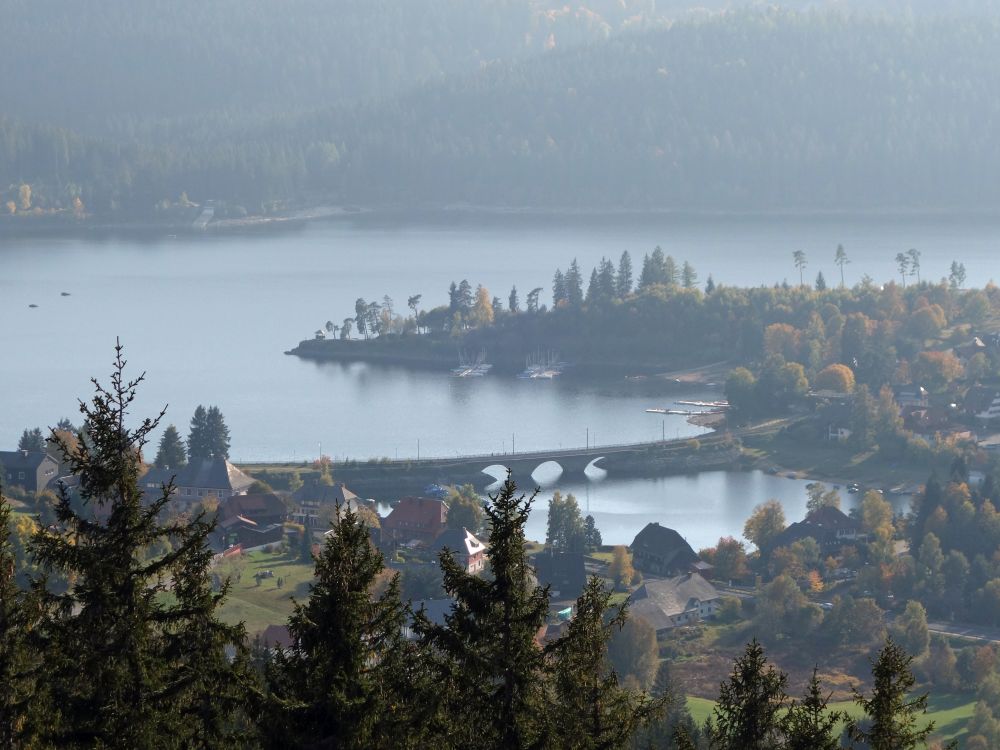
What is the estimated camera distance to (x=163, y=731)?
426cm

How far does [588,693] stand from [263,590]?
13.8 meters

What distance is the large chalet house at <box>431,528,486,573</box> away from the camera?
20.0 meters

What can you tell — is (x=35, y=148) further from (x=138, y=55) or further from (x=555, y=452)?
(x=555, y=452)

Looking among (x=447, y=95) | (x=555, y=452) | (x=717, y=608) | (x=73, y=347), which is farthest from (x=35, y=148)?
(x=717, y=608)

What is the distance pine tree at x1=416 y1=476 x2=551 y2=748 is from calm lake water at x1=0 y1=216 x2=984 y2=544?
18.7 meters

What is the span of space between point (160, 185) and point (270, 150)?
10.3m

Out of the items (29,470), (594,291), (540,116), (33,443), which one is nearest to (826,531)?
(29,470)

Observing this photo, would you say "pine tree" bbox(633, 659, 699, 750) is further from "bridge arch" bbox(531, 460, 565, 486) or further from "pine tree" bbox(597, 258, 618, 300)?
"pine tree" bbox(597, 258, 618, 300)

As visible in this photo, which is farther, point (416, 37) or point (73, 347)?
point (416, 37)

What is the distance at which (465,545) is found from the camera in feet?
66.4

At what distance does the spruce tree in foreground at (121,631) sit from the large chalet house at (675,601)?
44.2 feet

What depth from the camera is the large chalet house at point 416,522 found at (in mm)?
21375

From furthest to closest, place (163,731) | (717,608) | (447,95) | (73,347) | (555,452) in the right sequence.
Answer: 1. (447,95)
2. (73,347)
3. (555,452)
4. (717,608)
5. (163,731)

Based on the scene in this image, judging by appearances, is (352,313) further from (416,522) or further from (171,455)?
(416,522)
